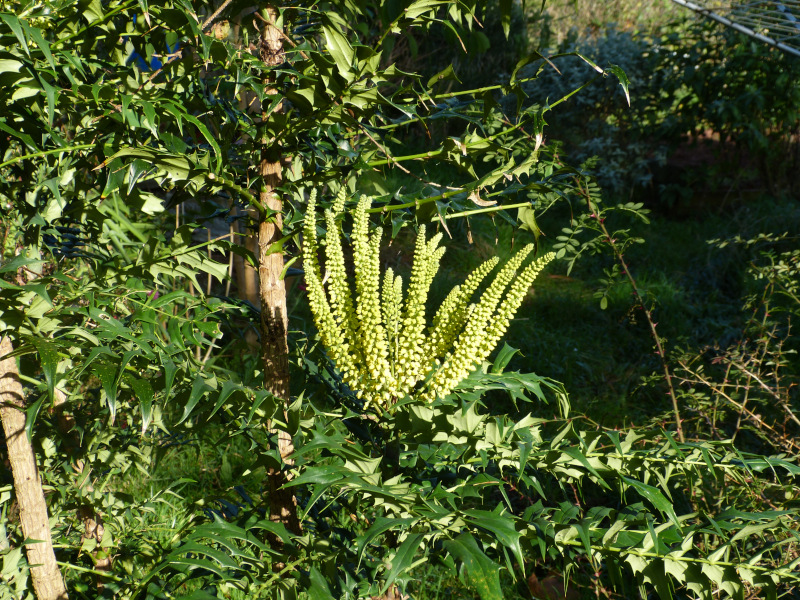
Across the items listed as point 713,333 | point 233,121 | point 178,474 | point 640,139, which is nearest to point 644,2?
point 640,139

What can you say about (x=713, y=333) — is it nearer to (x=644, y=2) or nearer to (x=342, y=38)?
(x=342, y=38)

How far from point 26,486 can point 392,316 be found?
2.70 feet

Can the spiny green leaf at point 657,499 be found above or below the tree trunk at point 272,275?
below

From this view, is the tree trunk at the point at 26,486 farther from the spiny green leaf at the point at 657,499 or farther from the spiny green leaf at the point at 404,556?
the spiny green leaf at the point at 657,499

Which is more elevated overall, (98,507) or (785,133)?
(98,507)

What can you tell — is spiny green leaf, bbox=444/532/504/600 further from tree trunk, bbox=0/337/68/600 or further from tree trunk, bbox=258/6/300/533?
tree trunk, bbox=0/337/68/600

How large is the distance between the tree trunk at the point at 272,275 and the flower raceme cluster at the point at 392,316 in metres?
0.22

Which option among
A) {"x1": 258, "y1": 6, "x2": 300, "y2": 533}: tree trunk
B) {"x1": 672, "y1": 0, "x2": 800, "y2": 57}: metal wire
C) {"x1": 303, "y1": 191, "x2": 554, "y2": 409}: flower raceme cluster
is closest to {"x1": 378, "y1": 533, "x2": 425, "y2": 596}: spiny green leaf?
{"x1": 303, "y1": 191, "x2": 554, "y2": 409}: flower raceme cluster

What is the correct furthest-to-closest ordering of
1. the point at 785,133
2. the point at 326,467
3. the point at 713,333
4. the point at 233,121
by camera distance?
the point at 785,133 < the point at 713,333 < the point at 233,121 < the point at 326,467

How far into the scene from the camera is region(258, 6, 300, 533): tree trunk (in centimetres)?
139

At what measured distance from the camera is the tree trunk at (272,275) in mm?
1386

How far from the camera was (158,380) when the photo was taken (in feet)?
3.72

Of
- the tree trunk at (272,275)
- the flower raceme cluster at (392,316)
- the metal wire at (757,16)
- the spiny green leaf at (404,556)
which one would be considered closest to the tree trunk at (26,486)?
the tree trunk at (272,275)

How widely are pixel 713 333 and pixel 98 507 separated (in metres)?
3.80
